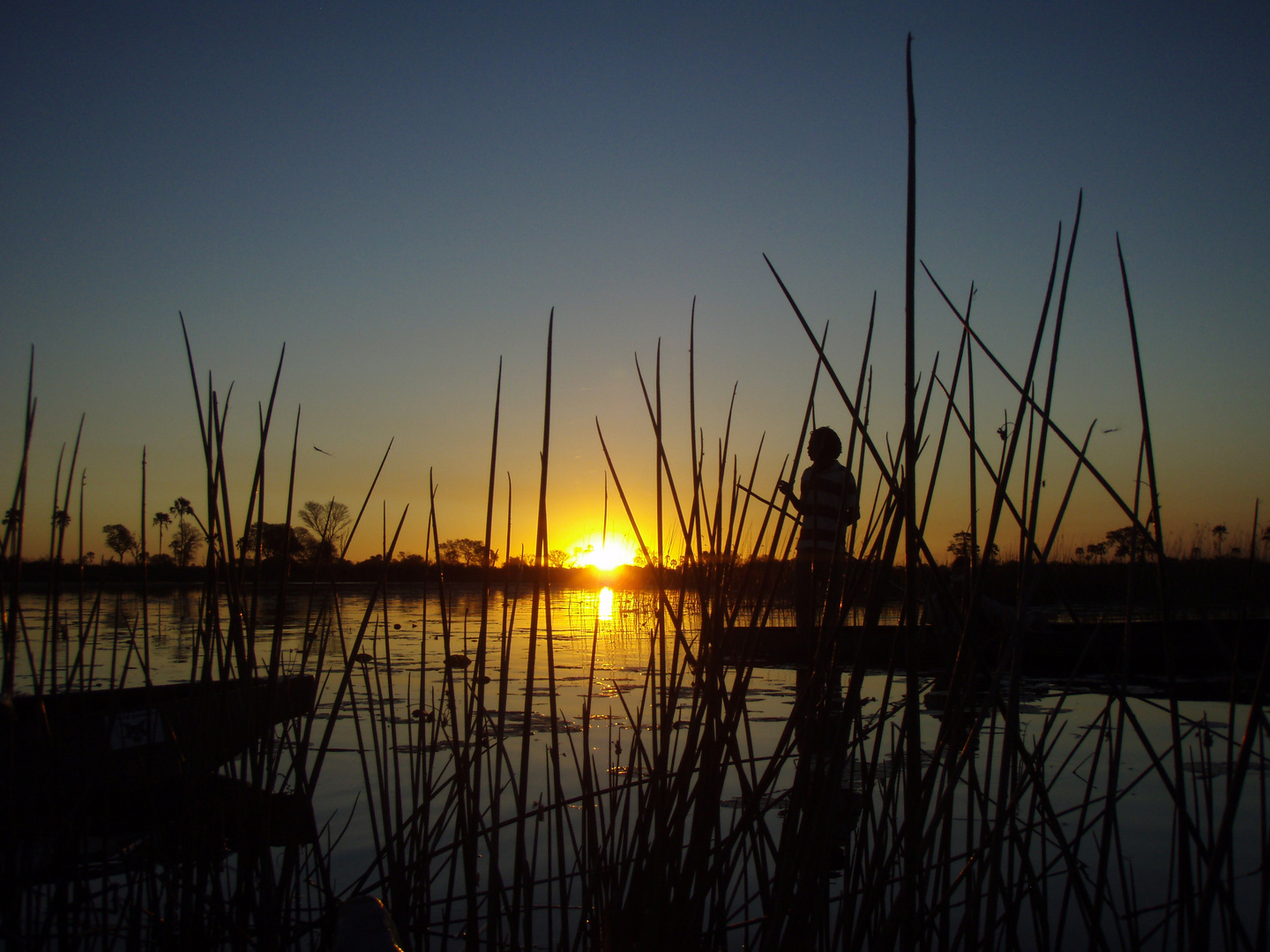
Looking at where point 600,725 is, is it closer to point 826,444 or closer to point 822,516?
point 822,516

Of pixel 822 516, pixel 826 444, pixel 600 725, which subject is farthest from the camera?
pixel 600 725

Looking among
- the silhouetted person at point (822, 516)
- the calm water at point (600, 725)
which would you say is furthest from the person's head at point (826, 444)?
the calm water at point (600, 725)

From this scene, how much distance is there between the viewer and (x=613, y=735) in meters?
2.97

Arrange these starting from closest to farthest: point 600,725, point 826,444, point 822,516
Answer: point 826,444, point 822,516, point 600,725

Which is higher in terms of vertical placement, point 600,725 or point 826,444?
point 826,444

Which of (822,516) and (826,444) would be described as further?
(822,516)

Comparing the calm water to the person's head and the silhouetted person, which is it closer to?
the silhouetted person

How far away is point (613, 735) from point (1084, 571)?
32.9 feet

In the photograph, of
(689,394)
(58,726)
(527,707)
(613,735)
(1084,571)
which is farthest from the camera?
(1084,571)

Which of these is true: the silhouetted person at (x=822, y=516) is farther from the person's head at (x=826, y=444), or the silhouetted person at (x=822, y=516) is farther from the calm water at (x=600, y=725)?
the calm water at (x=600, y=725)

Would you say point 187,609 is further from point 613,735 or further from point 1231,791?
point 1231,791

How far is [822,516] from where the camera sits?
279cm

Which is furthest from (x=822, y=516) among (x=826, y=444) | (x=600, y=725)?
(x=600, y=725)

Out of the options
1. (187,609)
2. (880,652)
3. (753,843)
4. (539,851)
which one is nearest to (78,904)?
(753,843)
